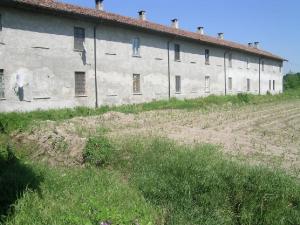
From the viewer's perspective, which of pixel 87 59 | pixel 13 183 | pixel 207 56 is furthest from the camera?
pixel 207 56

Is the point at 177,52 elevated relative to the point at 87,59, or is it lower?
elevated

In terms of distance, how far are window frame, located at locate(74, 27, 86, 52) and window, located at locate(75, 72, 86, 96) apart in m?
1.28

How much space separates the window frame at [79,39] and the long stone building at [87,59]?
5cm

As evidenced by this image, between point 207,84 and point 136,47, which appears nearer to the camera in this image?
point 136,47

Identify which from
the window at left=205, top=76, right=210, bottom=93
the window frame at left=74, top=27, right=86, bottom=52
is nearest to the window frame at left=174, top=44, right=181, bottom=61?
the window at left=205, top=76, right=210, bottom=93

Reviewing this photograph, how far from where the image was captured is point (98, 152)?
9047 millimetres

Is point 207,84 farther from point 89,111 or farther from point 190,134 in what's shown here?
point 190,134

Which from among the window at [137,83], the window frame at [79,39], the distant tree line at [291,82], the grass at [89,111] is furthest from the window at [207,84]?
the distant tree line at [291,82]

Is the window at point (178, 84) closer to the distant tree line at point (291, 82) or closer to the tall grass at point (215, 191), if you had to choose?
the tall grass at point (215, 191)

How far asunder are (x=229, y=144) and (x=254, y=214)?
14.7 ft

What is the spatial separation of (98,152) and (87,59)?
1126cm

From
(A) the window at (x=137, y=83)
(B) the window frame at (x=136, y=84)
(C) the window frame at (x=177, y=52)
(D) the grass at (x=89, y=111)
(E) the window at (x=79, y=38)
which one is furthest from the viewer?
(C) the window frame at (x=177, y=52)

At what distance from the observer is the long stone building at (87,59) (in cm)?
1647

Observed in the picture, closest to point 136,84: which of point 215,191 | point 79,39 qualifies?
point 79,39
